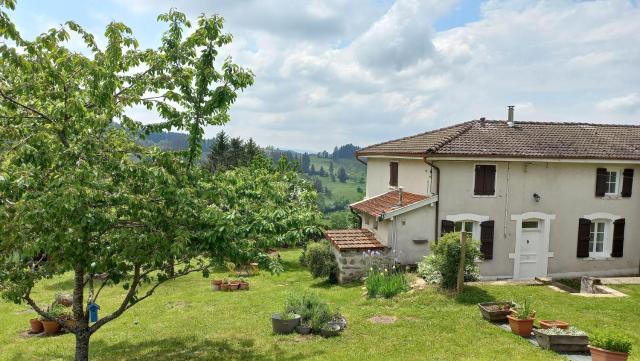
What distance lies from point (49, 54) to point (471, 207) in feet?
49.5

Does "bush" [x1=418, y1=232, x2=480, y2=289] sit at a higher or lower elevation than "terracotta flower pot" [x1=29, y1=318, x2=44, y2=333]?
higher

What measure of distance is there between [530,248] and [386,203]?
6.22 meters

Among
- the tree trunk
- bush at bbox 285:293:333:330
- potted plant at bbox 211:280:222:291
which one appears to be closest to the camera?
the tree trunk

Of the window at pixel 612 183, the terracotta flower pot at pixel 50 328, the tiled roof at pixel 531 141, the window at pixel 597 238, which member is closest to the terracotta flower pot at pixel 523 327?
the tiled roof at pixel 531 141

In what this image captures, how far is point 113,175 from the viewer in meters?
7.52

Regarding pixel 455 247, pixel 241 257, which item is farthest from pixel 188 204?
pixel 455 247

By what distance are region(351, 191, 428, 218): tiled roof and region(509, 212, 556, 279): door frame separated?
4132 mm

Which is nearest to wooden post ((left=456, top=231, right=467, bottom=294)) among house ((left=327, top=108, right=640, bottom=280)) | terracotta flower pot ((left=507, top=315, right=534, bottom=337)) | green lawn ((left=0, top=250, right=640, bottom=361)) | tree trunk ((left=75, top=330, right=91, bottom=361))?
green lawn ((left=0, top=250, right=640, bottom=361))

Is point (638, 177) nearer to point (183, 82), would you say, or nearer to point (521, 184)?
point (521, 184)

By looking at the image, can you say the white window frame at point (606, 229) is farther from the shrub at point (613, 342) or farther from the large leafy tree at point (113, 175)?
the large leafy tree at point (113, 175)

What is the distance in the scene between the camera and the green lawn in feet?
32.2

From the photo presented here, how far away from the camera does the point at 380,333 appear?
11.1m

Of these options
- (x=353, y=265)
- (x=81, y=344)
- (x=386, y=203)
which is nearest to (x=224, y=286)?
(x=353, y=265)

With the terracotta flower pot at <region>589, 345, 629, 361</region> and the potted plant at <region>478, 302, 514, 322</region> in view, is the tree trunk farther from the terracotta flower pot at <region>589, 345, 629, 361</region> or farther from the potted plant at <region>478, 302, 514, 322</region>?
the terracotta flower pot at <region>589, 345, 629, 361</region>
